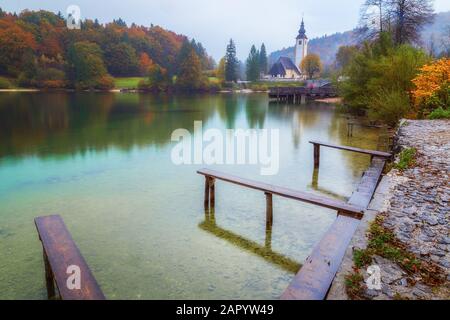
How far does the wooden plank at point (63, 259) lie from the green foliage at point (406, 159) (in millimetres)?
6496

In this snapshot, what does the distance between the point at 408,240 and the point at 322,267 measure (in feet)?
4.18

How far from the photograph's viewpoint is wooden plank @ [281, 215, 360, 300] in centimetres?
338

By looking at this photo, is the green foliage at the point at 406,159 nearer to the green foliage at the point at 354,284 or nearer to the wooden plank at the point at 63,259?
the green foliage at the point at 354,284

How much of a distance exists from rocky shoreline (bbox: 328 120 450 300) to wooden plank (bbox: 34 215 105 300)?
2330 millimetres

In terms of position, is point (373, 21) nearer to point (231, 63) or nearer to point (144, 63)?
point (231, 63)

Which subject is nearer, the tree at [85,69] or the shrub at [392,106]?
the shrub at [392,106]

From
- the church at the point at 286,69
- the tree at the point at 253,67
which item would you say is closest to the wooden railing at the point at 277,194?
the tree at the point at 253,67

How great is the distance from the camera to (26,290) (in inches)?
186

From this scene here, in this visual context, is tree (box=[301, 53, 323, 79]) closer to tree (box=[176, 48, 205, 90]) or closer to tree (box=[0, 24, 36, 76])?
tree (box=[176, 48, 205, 90])

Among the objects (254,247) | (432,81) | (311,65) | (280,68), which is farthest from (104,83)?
(254,247)

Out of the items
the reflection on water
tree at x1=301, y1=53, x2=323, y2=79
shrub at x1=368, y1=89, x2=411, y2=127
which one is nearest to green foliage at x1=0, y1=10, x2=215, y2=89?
tree at x1=301, y1=53, x2=323, y2=79

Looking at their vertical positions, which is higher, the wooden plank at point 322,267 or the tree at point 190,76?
the tree at point 190,76

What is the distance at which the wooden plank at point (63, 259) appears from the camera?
3.39 metres

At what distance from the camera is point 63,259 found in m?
3.95
